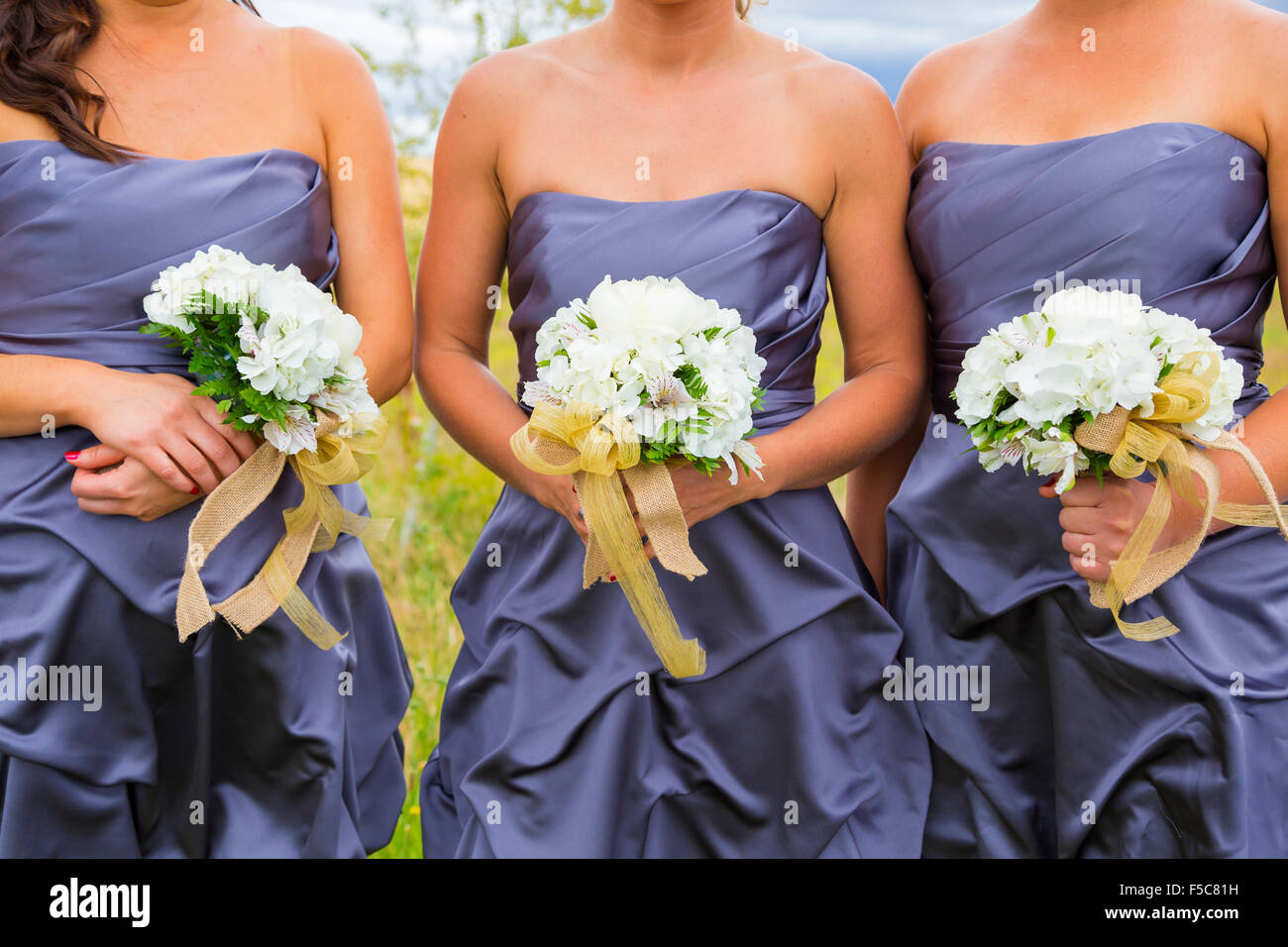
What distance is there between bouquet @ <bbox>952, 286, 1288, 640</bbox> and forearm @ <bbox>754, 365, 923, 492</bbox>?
471 mm

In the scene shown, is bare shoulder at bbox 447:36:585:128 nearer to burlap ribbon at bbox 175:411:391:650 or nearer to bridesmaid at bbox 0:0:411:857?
bridesmaid at bbox 0:0:411:857

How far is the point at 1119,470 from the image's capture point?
8.09 feet

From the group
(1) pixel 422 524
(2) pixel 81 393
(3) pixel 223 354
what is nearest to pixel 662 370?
(3) pixel 223 354

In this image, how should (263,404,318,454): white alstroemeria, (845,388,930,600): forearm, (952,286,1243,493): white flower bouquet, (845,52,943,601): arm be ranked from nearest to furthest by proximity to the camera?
(952,286,1243,493): white flower bouquet → (263,404,318,454): white alstroemeria → (845,52,943,601): arm → (845,388,930,600): forearm

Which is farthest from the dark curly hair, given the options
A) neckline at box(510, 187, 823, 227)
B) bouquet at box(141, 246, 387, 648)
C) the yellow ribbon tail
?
the yellow ribbon tail

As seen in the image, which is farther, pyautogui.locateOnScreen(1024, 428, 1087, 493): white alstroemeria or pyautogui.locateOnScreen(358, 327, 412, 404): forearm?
pyautogui.locateOnScreen(358, 327, 412, 404): forearm

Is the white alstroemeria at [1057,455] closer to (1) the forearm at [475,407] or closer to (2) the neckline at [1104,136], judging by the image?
(2) the neckline at [1104,136]

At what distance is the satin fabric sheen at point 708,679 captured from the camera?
2.87 m

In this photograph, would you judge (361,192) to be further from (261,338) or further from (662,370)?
(662,370)

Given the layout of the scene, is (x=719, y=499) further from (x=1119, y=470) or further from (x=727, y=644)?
(x=1119, y=470)

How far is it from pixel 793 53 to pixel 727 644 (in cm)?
160

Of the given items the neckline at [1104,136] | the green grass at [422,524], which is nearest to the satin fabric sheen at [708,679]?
the neckline at [1104,136]

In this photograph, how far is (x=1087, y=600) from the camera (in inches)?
109

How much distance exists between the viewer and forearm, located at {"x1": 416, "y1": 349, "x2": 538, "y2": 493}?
3.04 m
